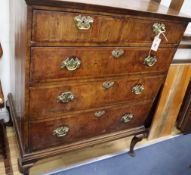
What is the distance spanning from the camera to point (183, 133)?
2.12m

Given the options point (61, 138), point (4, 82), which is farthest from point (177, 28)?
point (4, 82)

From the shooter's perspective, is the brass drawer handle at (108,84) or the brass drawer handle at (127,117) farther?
the brass drawer handle at (127,117)

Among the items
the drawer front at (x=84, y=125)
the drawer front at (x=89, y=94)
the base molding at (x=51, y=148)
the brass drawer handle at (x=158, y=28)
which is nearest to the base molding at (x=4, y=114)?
the base molding at (x=51, y=148)

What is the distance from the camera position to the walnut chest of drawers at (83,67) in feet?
2.95

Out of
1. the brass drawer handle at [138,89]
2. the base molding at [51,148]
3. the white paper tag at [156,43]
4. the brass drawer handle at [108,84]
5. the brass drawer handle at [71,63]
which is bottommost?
the base molding at [51,148]

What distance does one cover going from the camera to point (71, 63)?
101 centimetres

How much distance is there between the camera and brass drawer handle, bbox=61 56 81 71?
993 millimetres

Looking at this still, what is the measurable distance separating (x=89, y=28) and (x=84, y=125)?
58 centimetres

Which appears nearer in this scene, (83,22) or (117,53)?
(83,22)

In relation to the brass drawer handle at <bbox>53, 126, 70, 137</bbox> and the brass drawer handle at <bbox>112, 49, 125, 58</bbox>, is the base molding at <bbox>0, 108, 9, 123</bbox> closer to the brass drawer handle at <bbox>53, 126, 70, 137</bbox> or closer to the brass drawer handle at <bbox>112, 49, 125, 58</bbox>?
the brass drawer handle at <bbox>53, 126, 70, 137</bbox>

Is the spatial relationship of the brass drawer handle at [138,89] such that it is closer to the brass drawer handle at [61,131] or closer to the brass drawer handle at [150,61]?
the brass drawer handle at [150,61]

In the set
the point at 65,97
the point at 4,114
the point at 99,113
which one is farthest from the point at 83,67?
the point at 4,114

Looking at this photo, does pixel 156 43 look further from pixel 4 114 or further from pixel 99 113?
pixel 4 114

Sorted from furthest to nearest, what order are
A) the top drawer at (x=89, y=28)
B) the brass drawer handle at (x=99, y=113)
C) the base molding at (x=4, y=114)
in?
1. the base molding at (x=4, y=114)
2. the brass drawer handle at (x=99, y=113)
3. the top drawer at (x=89, y=28)
